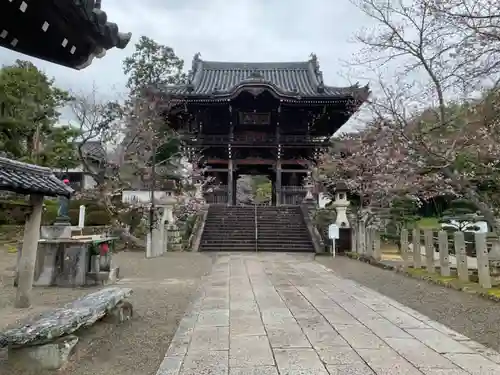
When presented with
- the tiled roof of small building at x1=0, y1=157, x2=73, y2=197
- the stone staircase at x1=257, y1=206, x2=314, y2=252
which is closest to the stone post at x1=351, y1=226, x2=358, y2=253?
the stone staircase at x1=257, y1=206, x2=314, y2=252

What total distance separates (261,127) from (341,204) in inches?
368

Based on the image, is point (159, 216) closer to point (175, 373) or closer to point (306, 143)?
point (306, 143)

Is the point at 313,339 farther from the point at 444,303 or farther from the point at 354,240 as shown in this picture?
the point at 354,240

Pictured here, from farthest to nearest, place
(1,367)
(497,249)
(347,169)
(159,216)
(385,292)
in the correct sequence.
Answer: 1. (347,169)
2. (159,216)
3. (497,249)
4. (385,292)
5. (1,367)

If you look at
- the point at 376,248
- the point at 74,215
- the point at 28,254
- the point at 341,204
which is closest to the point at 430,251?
the point at 376,248

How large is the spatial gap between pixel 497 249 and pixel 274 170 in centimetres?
1610

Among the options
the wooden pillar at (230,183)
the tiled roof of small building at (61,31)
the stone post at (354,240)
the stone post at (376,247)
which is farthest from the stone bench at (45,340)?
the wooden pillar at (230,183)

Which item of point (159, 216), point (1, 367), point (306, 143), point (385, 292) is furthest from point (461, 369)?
point (306, 143)

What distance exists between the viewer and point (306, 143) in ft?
81.4

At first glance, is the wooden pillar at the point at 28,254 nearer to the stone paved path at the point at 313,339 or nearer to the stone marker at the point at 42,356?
the stone paved path at the point at 313,339

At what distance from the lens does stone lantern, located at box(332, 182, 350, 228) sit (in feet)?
58.0

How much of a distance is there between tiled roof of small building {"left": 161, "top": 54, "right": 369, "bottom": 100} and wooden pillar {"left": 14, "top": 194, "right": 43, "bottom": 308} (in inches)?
696

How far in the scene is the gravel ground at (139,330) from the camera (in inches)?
166

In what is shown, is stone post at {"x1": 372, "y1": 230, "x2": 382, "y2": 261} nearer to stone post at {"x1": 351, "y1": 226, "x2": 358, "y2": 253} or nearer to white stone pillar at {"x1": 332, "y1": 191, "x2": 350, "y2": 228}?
stone post at {"x1": 351, "y1": 226, "x2": 358, "y2": 253}
